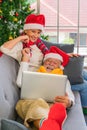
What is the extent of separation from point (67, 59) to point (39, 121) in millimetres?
1101

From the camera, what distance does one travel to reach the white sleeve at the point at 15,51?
247cm

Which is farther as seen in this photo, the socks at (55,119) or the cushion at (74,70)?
the cushion at (74,70)

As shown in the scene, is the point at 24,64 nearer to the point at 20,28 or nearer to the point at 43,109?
the point at 43,109

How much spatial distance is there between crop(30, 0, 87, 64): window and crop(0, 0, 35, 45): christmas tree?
584mm

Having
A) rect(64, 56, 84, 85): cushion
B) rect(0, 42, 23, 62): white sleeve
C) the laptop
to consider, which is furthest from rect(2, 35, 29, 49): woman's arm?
rect(64, 56, 84, 85): cushion

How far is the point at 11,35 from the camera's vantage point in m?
3.80

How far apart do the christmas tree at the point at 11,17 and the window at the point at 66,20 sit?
1.92 ft

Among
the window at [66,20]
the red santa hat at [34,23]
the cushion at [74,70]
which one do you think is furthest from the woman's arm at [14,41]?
the window at [66,20]

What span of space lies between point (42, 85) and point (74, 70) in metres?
0.86

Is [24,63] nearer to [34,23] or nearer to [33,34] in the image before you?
[33,34]

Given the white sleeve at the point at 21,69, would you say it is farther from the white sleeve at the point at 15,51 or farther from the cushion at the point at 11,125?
the cushion at the point at 11,125

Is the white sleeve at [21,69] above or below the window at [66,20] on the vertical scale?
below

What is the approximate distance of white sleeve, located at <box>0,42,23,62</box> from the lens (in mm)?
2475

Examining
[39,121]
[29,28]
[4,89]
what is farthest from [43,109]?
[29,28]
